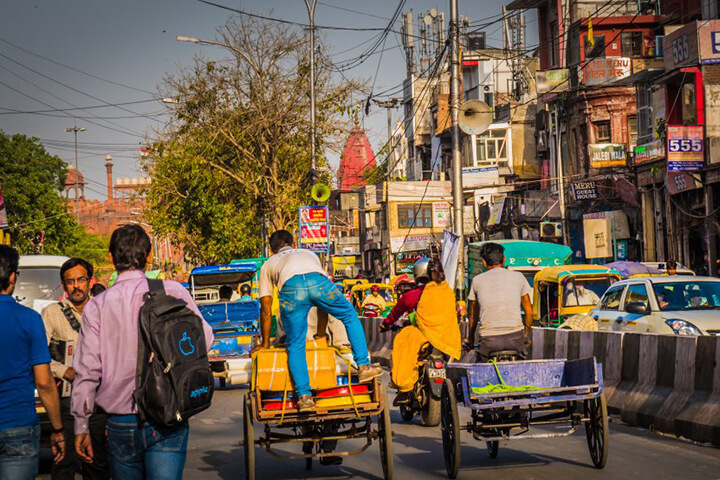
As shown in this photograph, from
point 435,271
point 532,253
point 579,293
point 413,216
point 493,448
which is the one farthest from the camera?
point 413,216

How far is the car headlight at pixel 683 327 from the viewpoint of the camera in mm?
15586

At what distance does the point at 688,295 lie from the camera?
1695cm

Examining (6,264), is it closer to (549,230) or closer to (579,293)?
(579,293)

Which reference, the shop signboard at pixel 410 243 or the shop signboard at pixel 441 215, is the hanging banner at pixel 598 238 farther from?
the shop signboard at pixel 410 243

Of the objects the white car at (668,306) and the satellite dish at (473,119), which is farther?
the satellite dish at (473,119)

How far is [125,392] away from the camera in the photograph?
17.6ft

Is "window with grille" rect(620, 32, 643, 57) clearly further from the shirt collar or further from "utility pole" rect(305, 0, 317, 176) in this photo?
the shirt collar

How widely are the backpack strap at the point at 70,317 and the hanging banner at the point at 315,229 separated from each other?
919 inches

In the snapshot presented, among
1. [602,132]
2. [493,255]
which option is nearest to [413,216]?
[602,132]

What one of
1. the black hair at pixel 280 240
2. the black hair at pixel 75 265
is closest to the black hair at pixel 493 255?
the black hair at pixel 280 240

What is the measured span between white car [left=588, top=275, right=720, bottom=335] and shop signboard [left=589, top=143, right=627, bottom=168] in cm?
2405

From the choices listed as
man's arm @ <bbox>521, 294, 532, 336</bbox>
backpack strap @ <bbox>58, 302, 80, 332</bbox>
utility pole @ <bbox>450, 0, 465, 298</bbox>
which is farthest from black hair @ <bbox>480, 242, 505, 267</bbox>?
utility pole @ <bbox>450, 0, 465, 298</bbox>

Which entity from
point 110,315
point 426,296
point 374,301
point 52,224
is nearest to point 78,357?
point 110,315

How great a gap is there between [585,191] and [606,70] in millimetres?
5325
